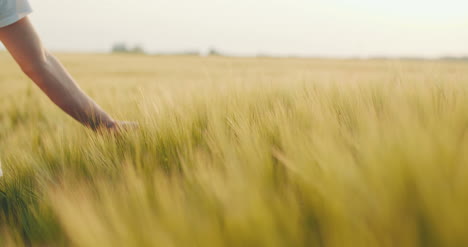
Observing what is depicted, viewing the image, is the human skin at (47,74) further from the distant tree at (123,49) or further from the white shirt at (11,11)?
the distant tree at (123,49)

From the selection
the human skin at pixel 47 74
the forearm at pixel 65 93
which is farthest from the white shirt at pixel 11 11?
the forearm at pixel 65 93

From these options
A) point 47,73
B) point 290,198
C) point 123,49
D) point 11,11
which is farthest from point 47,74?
point 123,49

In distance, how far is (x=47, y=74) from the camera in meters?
0.89

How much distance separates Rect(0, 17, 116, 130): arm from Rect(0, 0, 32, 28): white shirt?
1.3 inches

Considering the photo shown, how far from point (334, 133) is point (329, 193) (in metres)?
0.20

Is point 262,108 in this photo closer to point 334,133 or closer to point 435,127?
point 334,133

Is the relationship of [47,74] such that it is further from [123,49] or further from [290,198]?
[123,49]

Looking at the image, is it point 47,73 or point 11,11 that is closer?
point 11,11

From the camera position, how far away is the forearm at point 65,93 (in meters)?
0.89

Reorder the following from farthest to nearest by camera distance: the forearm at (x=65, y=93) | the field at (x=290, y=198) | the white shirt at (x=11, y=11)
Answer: the forearm at (x=65, y=93), the white shirt at (x=11, y=11), the field at (x=290, y=198)

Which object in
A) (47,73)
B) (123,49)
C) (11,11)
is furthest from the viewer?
(123,49)

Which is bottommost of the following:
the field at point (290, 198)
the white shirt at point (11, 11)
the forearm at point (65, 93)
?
the field at point (290, 198)

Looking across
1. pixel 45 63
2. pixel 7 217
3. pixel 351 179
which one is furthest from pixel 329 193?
pixel 45 63

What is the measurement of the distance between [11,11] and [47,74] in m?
0.17
